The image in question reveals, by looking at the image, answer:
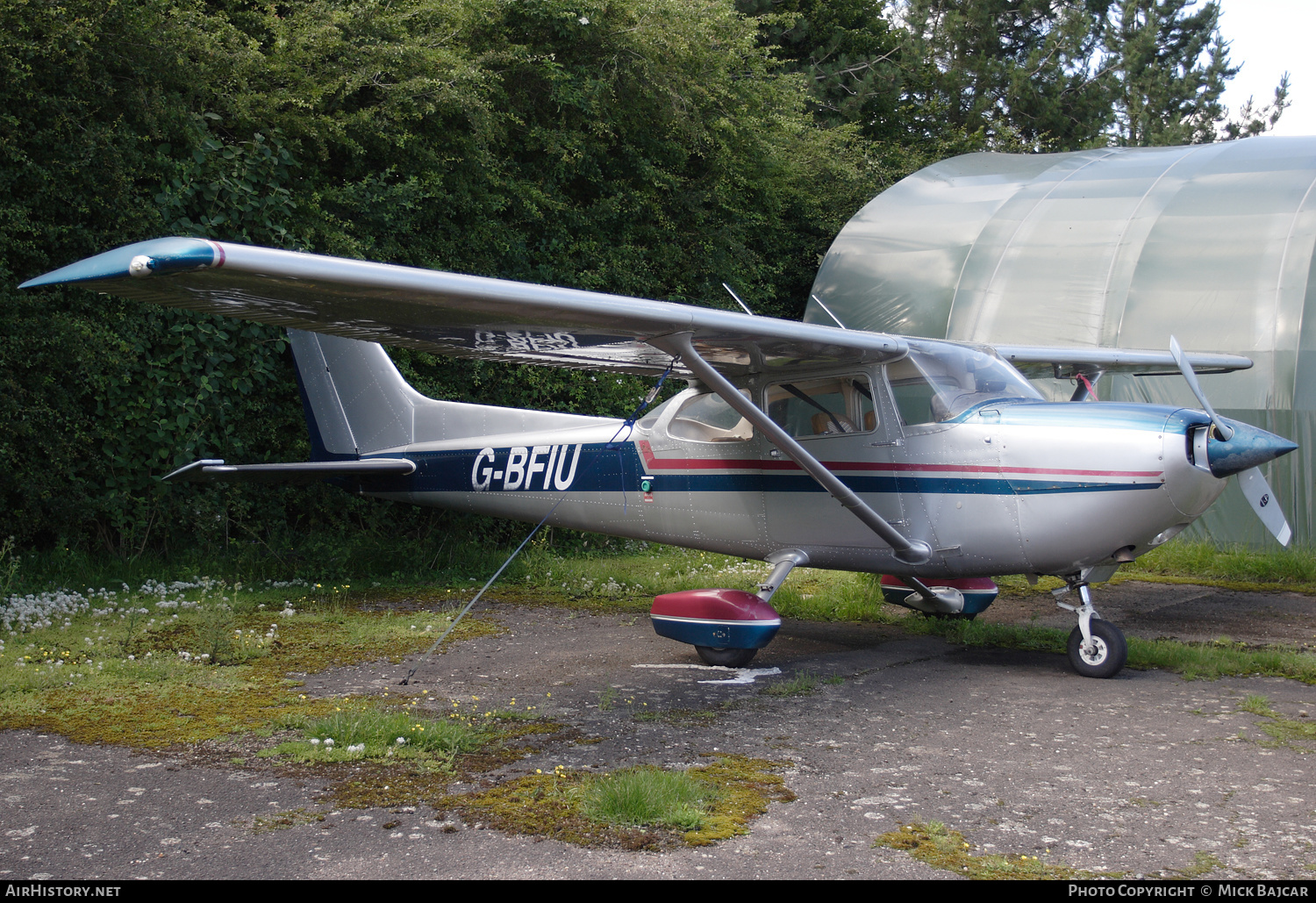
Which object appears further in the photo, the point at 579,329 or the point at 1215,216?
the point at 1215,216

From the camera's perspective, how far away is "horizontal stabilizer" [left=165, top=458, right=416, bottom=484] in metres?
7.41

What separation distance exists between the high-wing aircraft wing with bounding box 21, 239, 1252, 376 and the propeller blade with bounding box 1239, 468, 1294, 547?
215 cm

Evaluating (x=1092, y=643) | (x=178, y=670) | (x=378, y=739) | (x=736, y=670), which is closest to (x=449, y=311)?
(x=378, y=739)

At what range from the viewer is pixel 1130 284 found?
11.6 m

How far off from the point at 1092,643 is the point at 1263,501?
1.29 metres

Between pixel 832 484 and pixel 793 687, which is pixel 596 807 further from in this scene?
pixel 832 484

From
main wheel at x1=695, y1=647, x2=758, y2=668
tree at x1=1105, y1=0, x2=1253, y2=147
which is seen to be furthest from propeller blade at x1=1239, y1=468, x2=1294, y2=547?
tree at x1=1105, y1=0, x2=1253, y2=147

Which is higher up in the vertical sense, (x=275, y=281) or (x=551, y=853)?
(x=275, y=281)

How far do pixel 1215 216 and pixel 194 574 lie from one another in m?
11.4

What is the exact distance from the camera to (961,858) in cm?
312
